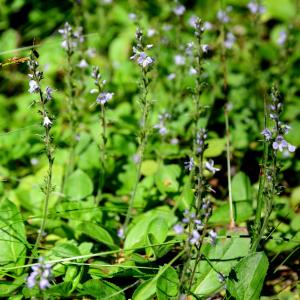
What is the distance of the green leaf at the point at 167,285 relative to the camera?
2.84 m

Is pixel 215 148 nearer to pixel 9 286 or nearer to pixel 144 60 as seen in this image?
pixel 144 60

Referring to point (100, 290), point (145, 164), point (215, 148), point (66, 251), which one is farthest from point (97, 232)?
point (215, 148)

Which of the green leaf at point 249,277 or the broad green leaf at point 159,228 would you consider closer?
the green leaf at point 249,277

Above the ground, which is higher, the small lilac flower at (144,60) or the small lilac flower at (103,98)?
the small lilac flower at (144,60)

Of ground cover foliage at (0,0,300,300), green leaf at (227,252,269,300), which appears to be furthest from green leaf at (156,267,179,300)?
green leaf at (227,252,269,300)

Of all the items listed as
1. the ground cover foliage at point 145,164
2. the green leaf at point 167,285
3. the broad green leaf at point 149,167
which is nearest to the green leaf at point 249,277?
the ground cover foliage at point 145,164

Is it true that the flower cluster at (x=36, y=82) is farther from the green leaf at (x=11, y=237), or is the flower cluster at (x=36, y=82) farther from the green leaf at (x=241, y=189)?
the green leaf at (x=241, y=189)

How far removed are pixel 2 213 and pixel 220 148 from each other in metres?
2.10

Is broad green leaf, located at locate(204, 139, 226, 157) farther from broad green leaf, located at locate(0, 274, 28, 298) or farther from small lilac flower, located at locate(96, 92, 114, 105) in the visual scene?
broad green leaf, located at locate(0, 274, 28, 298)

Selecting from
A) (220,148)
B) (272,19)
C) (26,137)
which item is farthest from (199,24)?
(272,19)

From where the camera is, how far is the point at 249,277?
292cm

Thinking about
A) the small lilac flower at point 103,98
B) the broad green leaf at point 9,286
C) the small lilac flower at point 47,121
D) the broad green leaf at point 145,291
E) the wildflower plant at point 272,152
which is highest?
the small lilac flower at point 103,98

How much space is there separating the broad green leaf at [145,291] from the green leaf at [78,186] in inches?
48.5

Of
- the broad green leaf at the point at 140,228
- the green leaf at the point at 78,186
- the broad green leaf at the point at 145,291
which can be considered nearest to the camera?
the broad green leaf at the point at 145,291
